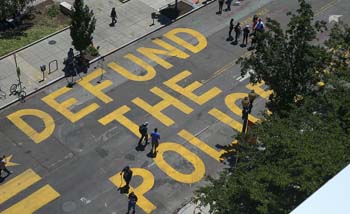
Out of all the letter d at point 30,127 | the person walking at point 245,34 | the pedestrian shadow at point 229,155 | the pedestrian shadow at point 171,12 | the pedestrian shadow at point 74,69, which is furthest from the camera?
the pedestrian shadow at point 171,12

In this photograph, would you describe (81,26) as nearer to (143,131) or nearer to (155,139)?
(143,131)

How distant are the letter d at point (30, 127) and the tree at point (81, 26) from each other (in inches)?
200

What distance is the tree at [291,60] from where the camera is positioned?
91.5ft

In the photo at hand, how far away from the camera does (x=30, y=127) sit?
33938 mm

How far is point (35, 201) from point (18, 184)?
150cm

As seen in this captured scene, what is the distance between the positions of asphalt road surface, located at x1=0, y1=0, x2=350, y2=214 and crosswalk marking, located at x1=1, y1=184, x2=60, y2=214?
0.05 metres

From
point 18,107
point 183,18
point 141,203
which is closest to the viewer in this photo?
point 141,203

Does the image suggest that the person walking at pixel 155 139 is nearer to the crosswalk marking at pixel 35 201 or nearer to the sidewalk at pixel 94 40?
the crosswalk marking at pixel 35 201

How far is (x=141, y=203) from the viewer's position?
30141mm

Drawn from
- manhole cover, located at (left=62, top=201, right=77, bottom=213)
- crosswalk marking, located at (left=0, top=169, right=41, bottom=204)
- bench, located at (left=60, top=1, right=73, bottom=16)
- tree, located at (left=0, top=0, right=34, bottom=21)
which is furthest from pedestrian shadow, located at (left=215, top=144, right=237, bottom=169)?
tree, located at (left=0, top=0, right=34, bottom=21)

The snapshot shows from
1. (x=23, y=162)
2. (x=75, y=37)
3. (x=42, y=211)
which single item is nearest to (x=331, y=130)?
(x=42, y=211)

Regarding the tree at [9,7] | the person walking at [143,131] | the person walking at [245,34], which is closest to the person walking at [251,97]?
the person walking at [143,131]

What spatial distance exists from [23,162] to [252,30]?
18680 millimetres

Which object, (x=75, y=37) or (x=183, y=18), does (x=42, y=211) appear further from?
(x=183, y=18)
